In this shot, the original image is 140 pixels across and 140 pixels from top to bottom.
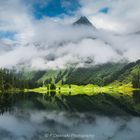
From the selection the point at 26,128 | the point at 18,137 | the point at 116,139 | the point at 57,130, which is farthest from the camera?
the point at 26,128

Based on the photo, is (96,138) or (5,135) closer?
(96,138)

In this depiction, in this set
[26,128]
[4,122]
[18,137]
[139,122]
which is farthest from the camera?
[4,122]

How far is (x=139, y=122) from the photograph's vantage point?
60.9 metres

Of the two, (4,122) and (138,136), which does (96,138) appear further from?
(4,122)

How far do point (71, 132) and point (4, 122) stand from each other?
21423 mm

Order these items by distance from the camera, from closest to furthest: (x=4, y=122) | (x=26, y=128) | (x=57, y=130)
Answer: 1. (x=57, y=130)
2. (x=26, y=128)
3. (x=4, y=122)

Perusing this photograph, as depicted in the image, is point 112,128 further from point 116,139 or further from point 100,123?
point 116,139

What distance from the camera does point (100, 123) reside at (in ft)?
204

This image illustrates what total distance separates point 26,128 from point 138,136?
2100cm

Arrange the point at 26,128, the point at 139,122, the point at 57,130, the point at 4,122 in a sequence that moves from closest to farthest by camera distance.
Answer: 1. the point at 57,130
2. the point at 26,128
3. the point at 139,122
4. the point at 4,122

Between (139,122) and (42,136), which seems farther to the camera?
(139,122)

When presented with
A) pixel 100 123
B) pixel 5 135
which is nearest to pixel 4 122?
pixel 5 135

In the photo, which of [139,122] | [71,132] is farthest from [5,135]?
[139,122]

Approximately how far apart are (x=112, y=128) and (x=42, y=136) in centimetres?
1484
